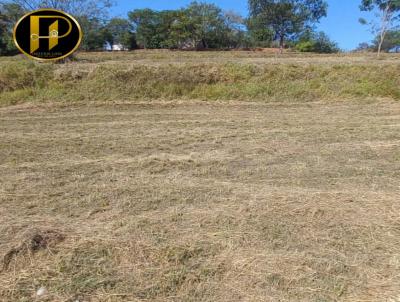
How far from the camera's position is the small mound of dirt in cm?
221

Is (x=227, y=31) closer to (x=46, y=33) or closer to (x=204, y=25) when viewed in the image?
(x=204, y=25)

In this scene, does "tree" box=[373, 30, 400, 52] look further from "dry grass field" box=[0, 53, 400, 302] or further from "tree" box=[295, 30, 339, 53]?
"dry grass field" box=[0, 53, 400, 302]

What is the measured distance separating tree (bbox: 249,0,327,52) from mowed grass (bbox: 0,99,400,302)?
3464cm

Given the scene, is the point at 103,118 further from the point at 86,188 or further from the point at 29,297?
the point at 29,297

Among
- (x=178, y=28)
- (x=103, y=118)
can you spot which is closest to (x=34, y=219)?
(x=103, y=118)

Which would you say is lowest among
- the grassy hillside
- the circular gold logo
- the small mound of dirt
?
the small mound of dirt

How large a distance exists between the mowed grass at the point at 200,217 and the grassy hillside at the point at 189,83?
4299 mm

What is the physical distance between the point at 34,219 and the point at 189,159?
2.14 m

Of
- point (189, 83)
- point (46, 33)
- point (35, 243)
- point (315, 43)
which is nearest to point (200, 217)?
point (35, 243)

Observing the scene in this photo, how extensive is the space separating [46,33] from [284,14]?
108 ft

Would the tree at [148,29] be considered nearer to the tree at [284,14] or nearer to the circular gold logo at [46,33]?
the tree at [284,14]

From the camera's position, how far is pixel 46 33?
9.38 meters

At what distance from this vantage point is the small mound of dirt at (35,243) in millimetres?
2207

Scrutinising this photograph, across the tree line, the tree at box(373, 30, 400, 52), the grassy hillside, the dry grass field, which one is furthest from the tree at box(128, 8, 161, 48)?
the dry grass field
